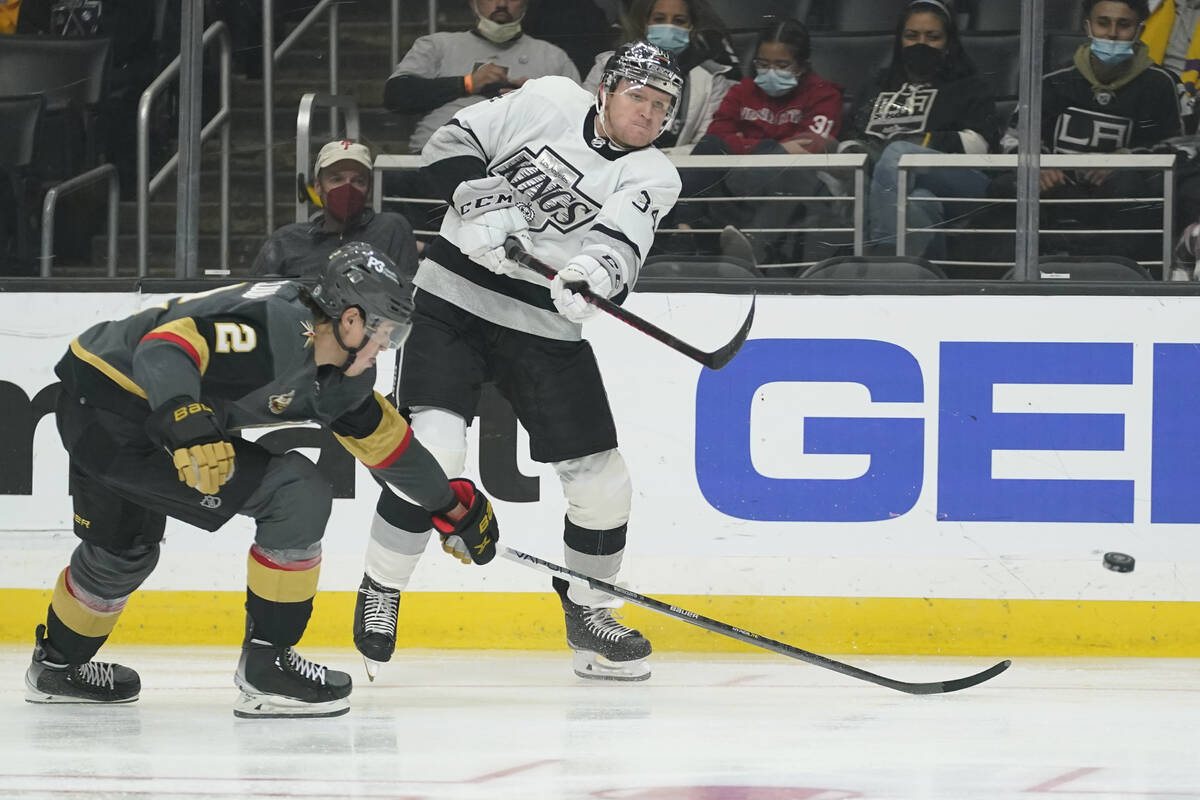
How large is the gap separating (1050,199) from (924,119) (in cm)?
39

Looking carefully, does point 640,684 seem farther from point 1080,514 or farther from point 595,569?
point 1080,514

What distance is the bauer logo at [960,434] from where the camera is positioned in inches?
160

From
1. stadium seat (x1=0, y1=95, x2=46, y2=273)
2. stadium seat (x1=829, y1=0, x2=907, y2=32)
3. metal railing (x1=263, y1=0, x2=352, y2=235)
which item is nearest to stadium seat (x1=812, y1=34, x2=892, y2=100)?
stadium seat (x1=829, y1=0, x2=907, y2=32)

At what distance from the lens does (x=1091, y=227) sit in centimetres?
421

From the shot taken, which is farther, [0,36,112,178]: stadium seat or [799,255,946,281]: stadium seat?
[0,36,112,178]: stadium seat

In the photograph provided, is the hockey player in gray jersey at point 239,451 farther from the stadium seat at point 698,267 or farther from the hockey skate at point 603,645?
the stadium seat at point 698,267

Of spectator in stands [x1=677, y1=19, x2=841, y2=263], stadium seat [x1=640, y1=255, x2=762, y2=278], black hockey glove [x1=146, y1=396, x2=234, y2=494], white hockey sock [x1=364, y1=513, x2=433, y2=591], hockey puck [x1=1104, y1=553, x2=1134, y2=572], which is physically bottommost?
hockey puck [x1=1104, y1=553, x2=1134, y2=572]

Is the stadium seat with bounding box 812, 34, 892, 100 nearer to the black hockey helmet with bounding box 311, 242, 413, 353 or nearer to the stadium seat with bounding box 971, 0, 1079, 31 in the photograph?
the stadium seat with bounding box 971, 0, 1079, 31

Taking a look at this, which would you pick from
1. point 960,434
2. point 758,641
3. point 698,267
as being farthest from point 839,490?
point 758,641

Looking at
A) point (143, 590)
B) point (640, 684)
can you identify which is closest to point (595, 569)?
point (640, 684)

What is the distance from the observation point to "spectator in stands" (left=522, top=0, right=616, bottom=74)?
173 inches

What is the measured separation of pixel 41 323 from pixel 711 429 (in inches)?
68.7

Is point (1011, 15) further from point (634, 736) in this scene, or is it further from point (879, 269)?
point (634, 736)

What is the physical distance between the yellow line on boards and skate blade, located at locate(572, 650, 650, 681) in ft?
1.17
